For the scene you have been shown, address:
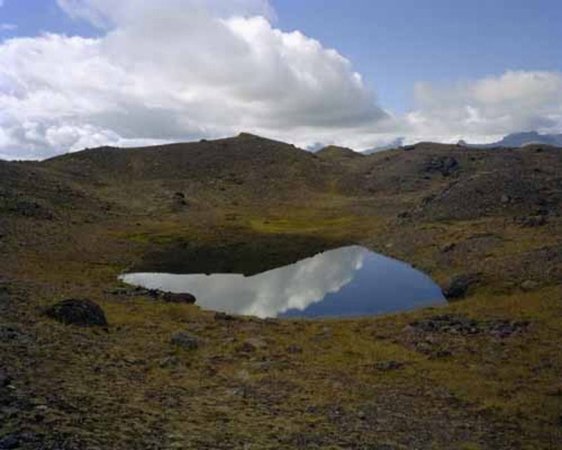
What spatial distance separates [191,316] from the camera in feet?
145

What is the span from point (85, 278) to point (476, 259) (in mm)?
39529

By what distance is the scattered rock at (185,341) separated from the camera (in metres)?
34.4

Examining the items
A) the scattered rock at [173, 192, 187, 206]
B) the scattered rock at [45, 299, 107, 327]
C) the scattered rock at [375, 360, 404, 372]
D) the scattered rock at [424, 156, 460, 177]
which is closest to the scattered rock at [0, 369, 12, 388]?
the scattered rock at [45, 299, 107, 327]

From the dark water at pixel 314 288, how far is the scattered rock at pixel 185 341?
15095 mm

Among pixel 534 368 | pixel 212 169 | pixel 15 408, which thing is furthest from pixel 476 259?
pixel 212 169

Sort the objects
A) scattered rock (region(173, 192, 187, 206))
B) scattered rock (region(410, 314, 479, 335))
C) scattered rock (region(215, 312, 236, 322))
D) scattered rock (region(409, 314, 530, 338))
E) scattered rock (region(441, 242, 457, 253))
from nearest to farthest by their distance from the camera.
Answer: scattered rock (region(409, 314, 530, 338)), scattered rock (region(410, 314, 479, 335)), scattered rock (region(215, 312, 236, 322)), scattered rock (region(441, 242, 457, 253)), scattered rock (region(173, 192, 187, 206))

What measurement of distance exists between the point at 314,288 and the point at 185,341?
30.0 metres

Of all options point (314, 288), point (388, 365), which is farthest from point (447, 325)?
point (314, 288)

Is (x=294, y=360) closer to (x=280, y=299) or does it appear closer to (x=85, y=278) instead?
(x=280, y=299)

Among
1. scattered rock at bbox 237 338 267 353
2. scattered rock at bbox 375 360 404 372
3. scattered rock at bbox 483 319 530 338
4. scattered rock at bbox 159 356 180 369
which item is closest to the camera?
→ scattered rock at bbox 159 356 180 369

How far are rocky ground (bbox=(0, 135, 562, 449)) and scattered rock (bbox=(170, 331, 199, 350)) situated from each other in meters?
0.10

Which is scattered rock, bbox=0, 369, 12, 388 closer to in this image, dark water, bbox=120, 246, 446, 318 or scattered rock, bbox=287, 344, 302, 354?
scattered rock, bbox=287, 344, 302, 354

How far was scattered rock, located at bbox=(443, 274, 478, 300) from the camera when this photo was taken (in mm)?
53219

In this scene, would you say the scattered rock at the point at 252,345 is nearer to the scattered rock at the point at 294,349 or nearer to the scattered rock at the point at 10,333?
the scattered rock at the point at 294,349
